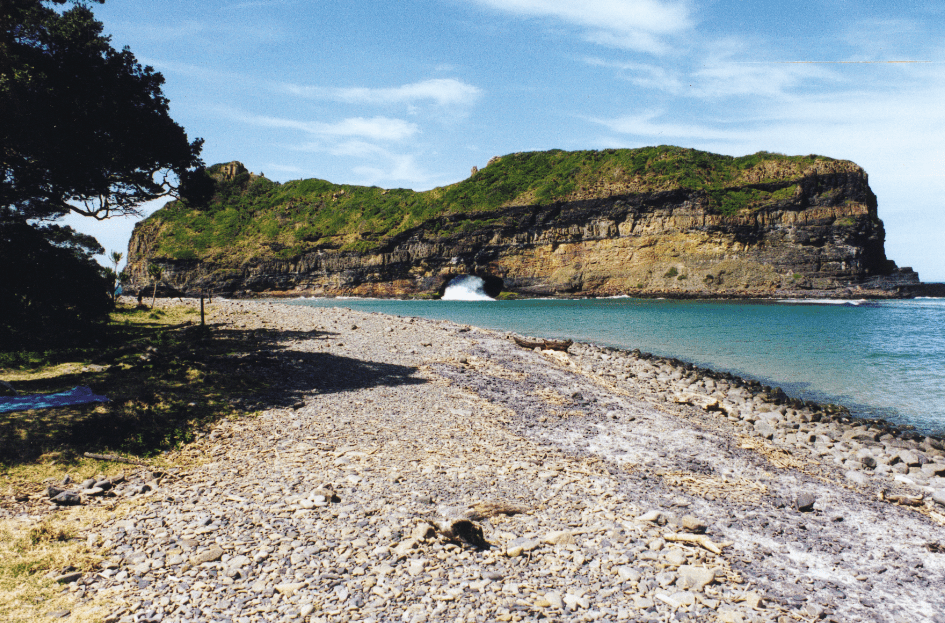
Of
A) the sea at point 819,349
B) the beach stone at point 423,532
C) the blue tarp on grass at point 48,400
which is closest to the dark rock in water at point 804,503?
the beach stone at point 423,532

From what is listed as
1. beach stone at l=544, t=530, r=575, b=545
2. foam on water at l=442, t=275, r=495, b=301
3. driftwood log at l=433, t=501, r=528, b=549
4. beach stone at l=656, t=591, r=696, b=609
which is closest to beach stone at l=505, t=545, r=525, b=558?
driftwood log at l=433, t=501, r=528, b=549

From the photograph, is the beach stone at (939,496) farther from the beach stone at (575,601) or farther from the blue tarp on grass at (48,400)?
the blue tarp on grass at (48,400)

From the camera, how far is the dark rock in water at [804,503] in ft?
23.0

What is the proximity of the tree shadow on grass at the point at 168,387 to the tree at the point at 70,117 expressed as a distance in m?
4.97

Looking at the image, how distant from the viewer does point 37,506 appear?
595 centimetres

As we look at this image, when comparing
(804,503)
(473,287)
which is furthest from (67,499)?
(473,287)

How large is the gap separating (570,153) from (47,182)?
105 m

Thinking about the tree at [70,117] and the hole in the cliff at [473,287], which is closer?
the tree at [70,117]

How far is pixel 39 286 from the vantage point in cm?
1145

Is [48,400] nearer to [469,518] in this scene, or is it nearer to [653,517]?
[469,518]

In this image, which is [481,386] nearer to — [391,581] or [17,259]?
[391,581]

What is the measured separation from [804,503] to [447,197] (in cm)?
10523

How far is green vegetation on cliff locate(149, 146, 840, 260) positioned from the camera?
88.9 meters

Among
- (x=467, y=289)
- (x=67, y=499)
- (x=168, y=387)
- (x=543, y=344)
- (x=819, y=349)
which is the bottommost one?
(x=819, y=349)
